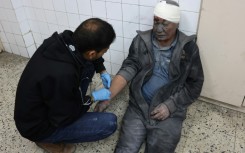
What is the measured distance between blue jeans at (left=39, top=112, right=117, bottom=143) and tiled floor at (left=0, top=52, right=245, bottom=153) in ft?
0.68

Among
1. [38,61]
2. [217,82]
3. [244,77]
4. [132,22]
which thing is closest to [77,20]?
[132,22]

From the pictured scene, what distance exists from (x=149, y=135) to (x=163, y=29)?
2.19 ft

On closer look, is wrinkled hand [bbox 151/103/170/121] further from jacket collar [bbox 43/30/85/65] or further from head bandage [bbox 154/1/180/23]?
jacket collar [bbox 43/30/85/65]

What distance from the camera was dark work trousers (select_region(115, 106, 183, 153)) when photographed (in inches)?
60.7

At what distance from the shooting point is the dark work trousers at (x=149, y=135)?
1543mm

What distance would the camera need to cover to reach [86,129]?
1.49 meters

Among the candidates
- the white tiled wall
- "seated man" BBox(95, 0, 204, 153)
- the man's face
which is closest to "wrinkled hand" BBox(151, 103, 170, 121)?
"seated man" BBox(95, 0, 204, 153)

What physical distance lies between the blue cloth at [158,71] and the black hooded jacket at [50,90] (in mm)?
532

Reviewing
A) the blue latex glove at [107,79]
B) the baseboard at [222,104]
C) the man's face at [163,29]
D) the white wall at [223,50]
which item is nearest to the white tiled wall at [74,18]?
the white wall at [223,50]

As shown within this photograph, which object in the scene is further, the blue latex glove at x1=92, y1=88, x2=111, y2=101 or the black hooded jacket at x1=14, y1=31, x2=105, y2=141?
the blue latex glove at x1=92, y1=88, x2=111, y2=101

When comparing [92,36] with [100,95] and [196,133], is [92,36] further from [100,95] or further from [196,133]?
[196,133]

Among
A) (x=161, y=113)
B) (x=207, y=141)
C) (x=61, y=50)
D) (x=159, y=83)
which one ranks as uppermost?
(x=61, y=50)

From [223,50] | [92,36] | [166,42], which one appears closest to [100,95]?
[92,36]

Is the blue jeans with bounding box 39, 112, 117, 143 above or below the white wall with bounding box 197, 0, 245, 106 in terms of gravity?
below
